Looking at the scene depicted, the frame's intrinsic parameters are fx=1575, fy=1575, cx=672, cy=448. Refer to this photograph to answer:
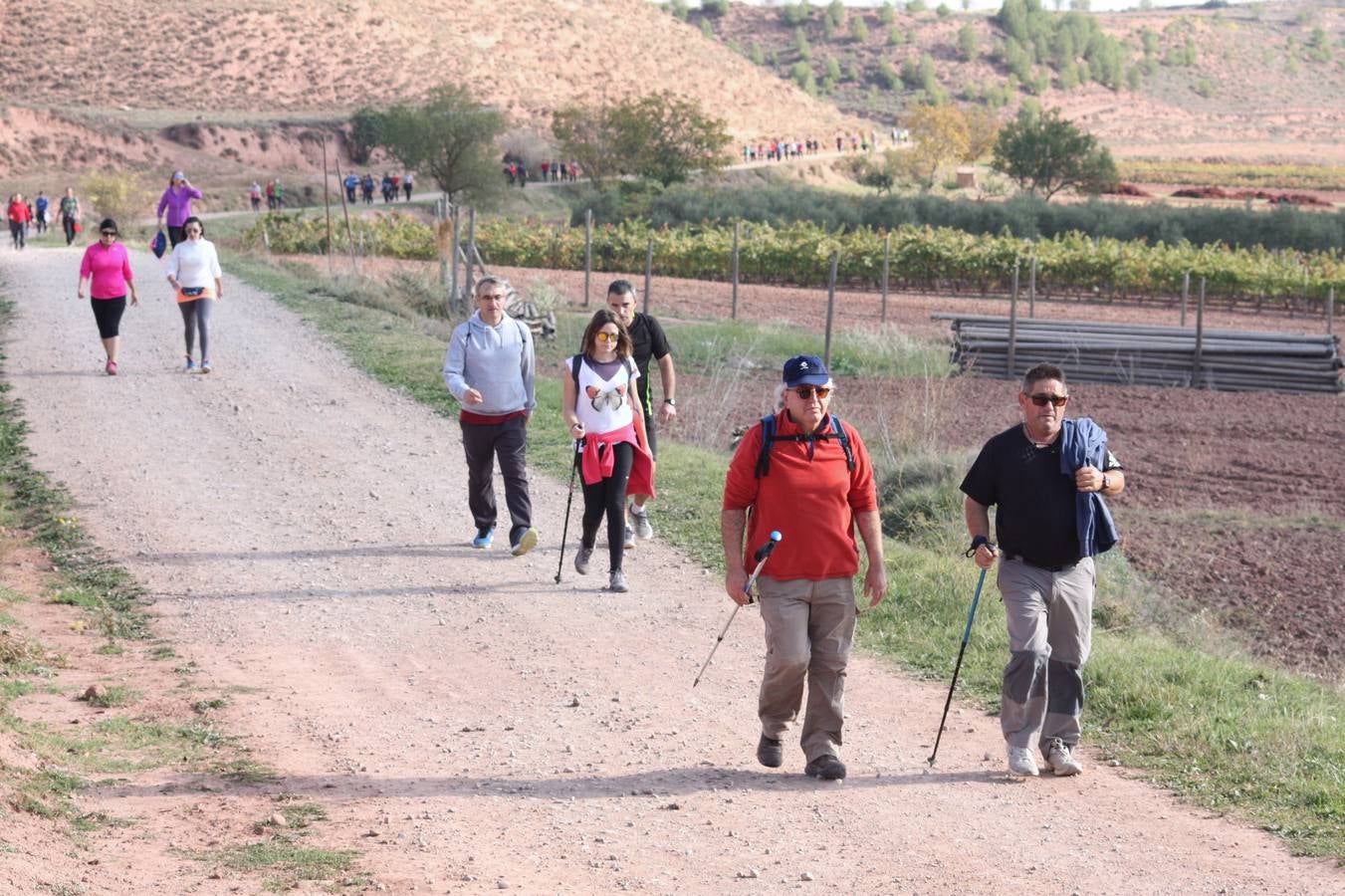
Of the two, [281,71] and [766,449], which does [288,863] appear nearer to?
[766,449]

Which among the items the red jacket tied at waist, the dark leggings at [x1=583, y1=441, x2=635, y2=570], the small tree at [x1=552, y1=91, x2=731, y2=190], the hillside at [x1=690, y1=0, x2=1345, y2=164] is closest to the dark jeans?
the dark leggings at [x1=583, y1=441, x2=635, y2=570]

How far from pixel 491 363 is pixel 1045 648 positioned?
442cm

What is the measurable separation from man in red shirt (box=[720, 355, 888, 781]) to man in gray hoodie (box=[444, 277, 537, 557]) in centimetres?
363

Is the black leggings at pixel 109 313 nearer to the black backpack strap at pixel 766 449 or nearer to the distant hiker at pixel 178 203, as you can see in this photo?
the distant hiker at pixel 178 203

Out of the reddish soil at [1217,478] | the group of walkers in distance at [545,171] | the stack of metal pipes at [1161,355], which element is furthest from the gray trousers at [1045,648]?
the group of walkers in distance at [545,171]

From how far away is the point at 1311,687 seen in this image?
8.13 m

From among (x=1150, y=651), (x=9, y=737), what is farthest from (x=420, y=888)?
(x=1150, y=651)

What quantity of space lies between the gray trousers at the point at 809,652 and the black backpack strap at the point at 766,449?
436 mm

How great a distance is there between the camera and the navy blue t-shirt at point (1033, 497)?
6.30m

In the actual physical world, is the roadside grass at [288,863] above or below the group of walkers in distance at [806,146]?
below

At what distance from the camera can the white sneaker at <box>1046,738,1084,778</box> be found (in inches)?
253

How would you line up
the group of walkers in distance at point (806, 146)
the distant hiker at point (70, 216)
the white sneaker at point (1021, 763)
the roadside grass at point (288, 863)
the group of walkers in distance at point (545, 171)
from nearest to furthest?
1. the roadside grass at point (288, 863)
2. the white sneaker at point (1021, 763)
3. the distant hiker at point (70, 216)
4. the group of walkers in distance at point (545, 171)
5. the group of walkers in distance at point (806, 146)

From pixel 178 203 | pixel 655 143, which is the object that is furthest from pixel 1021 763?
pixel 655 143

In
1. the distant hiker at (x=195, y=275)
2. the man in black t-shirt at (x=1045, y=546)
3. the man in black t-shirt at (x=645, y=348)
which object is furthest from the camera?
the distant hiker at (x=195, y=275)
